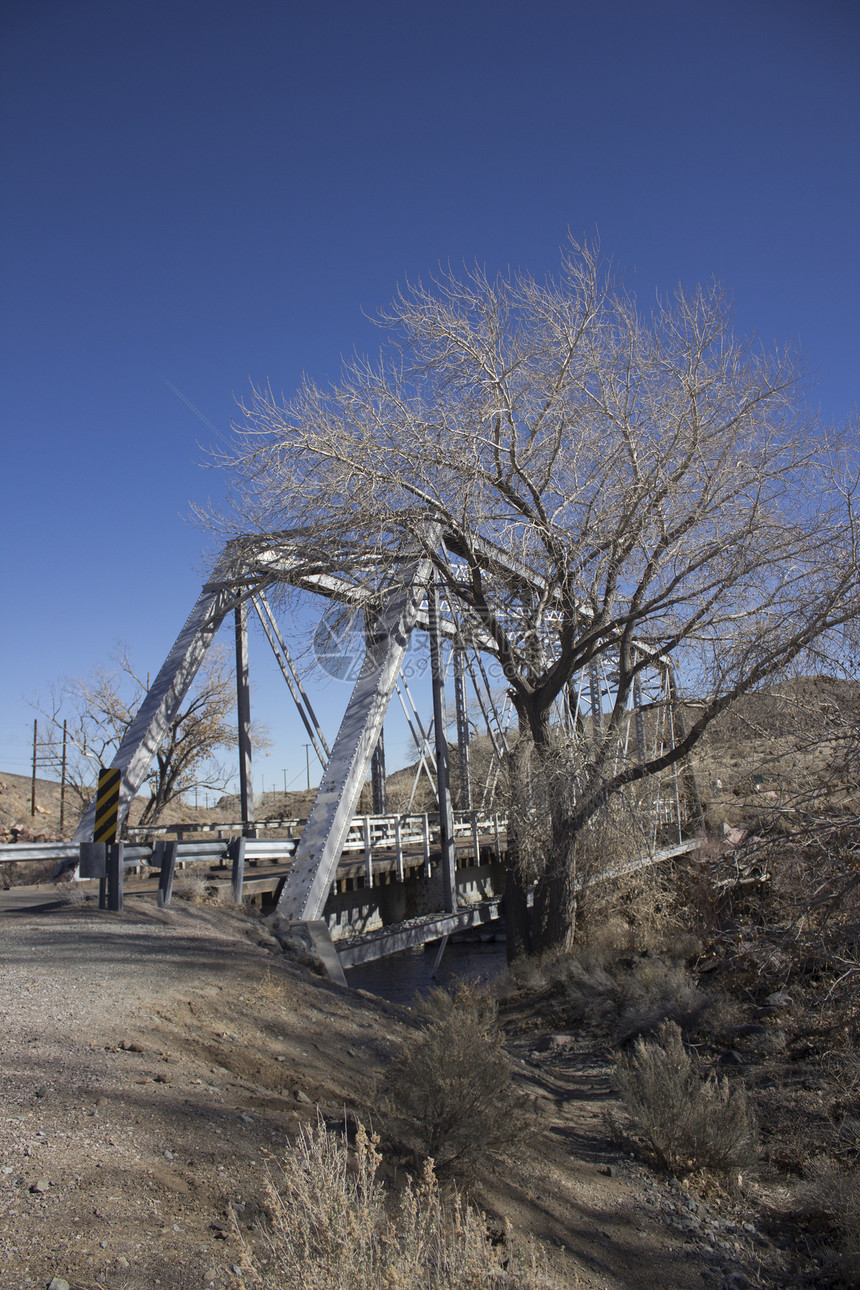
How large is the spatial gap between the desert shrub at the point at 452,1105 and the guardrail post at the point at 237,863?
15.7 ft

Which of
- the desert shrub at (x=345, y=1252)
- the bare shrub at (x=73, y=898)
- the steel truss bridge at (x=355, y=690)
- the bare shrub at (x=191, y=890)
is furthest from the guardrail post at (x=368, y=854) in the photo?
the desert shrub at (x=345, y=1252)

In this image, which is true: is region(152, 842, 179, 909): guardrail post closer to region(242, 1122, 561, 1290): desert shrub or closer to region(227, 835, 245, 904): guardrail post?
region(227, 835, 245, 904): guardrail post

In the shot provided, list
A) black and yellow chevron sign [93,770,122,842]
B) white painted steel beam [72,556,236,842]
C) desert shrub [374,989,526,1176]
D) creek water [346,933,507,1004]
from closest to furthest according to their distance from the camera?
desert shrub [374,989,526,1176], black and yellow chevron sign [93,770,122,842], white painted steel beam [72,556,236,842], creek water [346,933,507,1004]

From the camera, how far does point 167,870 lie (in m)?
9.50

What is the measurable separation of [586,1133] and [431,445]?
8.16m

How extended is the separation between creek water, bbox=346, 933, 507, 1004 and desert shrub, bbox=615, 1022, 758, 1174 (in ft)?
25.5

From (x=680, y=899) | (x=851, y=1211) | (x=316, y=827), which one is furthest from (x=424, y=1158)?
(x=680, y=899)

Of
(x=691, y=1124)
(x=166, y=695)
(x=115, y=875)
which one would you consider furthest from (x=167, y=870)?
(x=691, y=1124)

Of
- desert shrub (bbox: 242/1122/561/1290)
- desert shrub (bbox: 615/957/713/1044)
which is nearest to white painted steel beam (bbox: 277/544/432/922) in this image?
desert shrub (bbox: 615/957/713/1044)

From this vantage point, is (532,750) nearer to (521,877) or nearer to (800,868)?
(521,877)

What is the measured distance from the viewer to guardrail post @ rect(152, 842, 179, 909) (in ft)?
30.8

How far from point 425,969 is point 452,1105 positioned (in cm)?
1508

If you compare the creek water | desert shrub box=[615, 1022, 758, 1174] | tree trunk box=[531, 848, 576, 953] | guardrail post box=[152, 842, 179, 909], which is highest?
guardrail post box=[152, 842, 179, 909]

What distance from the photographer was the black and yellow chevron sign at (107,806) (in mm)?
9516
